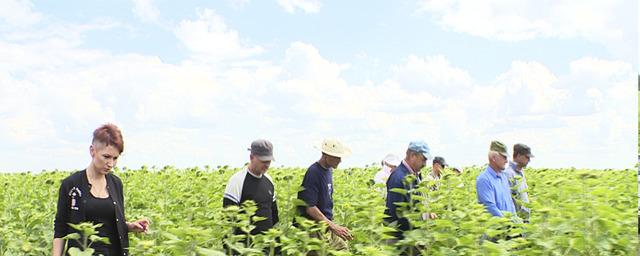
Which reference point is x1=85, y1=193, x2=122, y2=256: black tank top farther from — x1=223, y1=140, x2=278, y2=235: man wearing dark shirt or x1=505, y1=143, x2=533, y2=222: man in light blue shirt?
x1=505, y1=143, x2=533, y2=222: man in light blue shirt

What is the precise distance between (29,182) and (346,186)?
6.55 meters

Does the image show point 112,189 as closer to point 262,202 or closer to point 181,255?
point 181,255

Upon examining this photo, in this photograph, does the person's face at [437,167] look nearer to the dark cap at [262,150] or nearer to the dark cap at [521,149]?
the dark cap at [521,149]

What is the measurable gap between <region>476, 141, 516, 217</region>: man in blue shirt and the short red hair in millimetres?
3104

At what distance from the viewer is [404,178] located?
5352mm

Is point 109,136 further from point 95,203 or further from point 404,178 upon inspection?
point 404,178

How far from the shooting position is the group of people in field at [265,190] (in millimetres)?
4133

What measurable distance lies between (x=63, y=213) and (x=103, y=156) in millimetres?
479

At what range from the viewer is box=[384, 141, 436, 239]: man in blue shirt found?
541cm

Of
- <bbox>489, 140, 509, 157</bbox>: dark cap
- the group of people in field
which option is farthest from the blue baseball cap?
<bbox>489, 140, 509, 157</bbox>: dark cap

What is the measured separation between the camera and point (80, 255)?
3.40 m

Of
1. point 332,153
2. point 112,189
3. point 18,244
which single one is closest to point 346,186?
point 332,153

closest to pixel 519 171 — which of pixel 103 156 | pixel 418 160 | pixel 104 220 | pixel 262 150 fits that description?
pixel 418 160

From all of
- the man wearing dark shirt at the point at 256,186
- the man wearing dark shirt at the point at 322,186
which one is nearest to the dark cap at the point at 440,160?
the man wearing dark shirt at the point at 322,186
